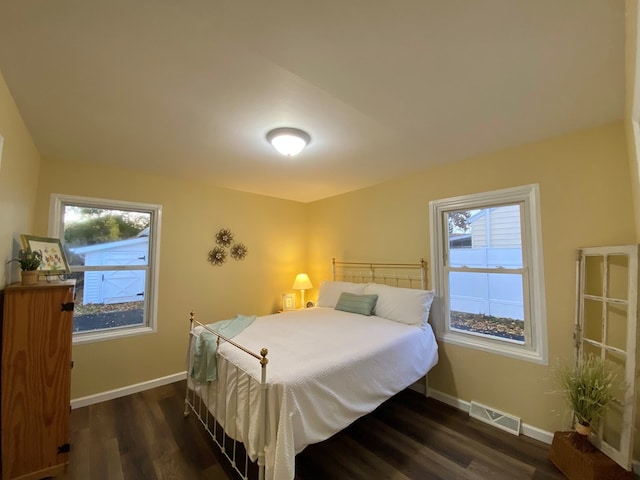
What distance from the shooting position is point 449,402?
281 cm

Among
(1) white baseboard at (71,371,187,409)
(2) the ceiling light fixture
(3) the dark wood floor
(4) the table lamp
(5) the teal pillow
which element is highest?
(2) the ceiling light fixture

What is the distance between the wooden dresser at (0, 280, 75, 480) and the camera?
175 centimetres

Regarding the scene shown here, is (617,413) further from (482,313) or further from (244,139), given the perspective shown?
(244,139)

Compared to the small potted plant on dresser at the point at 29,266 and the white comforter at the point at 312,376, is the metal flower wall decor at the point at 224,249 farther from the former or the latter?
the small potted plant on dresser at the point at 29,266

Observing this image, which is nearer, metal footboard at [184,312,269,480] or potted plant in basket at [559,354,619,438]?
metal footboard at [184,312,269,480]

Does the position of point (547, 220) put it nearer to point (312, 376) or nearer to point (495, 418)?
point (495, 418)

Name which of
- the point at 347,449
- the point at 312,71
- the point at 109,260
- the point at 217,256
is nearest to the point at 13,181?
the point at 109,260

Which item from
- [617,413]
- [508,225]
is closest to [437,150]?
[508,225]

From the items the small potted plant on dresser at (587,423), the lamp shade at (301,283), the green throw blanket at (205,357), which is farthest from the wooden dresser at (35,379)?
the small potted plant on dresser at (587,423)

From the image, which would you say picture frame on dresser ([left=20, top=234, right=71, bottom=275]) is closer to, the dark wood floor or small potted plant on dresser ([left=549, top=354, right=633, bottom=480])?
the dark wood floor

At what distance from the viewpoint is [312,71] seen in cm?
149

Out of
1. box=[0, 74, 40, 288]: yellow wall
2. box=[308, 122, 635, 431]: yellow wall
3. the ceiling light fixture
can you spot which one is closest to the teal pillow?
box=[308, 122, 635, 431]: yellow wall

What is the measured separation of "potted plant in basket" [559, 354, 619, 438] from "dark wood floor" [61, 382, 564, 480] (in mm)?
439

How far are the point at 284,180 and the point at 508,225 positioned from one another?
97.2 inches
